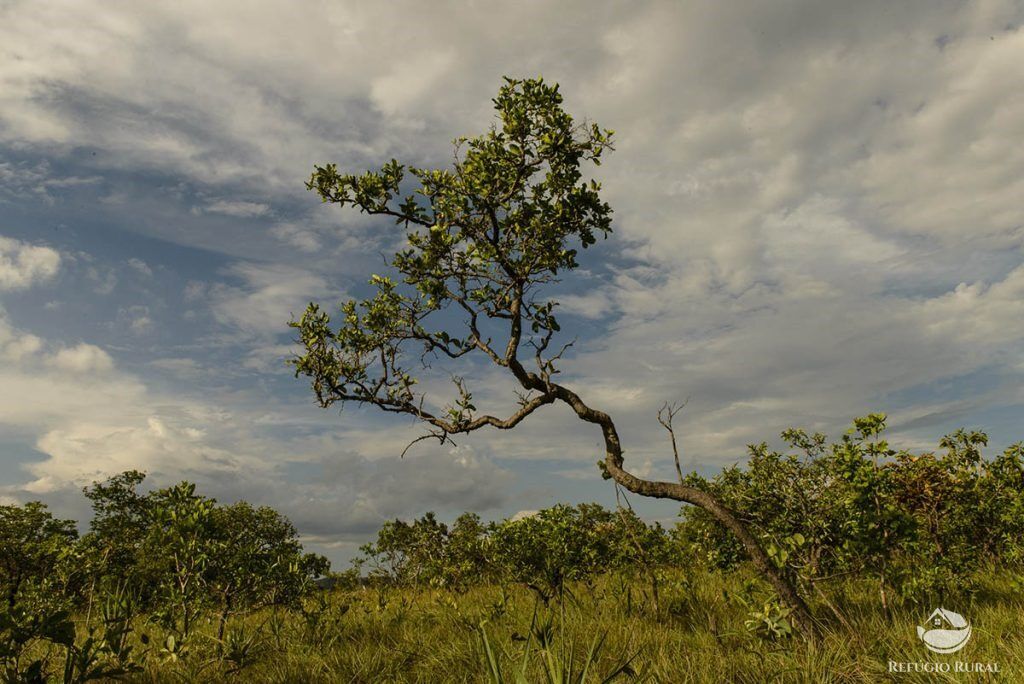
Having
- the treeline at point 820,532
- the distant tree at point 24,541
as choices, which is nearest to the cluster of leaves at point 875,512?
the treeline at point 820,532

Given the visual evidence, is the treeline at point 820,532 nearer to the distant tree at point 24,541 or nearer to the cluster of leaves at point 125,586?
the cluster of leaves at point 125,586

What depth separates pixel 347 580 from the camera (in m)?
18.1

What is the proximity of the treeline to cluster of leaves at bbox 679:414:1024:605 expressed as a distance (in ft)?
0.09

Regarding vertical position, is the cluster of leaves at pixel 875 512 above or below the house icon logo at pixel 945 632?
above

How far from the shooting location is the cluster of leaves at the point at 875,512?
28.6ft

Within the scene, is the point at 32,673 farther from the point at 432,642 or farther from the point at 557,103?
the point at 557,103

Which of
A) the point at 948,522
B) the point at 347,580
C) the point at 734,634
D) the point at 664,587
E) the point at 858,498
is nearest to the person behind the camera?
the point at 734,634

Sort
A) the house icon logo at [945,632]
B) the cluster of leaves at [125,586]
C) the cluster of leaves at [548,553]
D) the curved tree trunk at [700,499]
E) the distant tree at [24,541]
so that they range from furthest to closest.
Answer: the distant tree at [24,541]
the cluster of leaves at [548,553]
the curved tree trunk at [700,499]
the house icon logo at [945,632]
the cluster of leaves at [125,586]

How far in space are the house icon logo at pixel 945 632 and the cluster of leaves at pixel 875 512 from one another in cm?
68

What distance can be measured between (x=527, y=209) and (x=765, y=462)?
6774 mm

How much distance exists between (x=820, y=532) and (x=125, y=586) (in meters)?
9.83

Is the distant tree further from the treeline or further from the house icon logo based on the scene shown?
the house icon logo

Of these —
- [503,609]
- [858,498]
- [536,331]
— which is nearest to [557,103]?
[536,331]

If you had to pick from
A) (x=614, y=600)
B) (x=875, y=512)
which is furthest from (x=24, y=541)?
(x=875, y=512)
